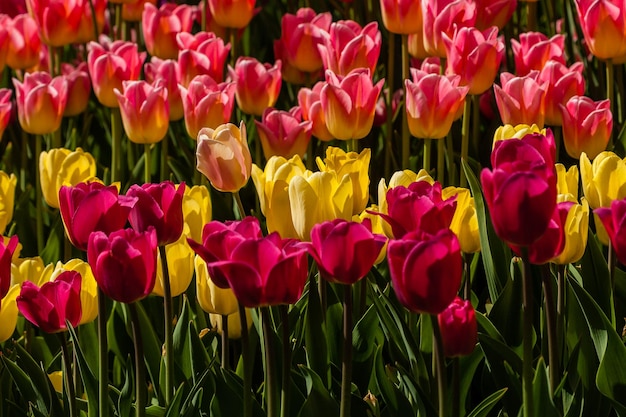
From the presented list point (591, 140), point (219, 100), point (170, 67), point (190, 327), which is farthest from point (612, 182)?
point (170, 67)

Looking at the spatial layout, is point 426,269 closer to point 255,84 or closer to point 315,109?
point 315,109

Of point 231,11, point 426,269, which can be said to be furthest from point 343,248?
point 231,11

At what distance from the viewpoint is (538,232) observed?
1.26 metres

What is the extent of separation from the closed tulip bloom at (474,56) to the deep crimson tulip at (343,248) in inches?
41.7

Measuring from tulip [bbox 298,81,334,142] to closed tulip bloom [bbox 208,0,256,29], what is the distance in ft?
2.10

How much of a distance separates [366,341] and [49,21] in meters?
1.61

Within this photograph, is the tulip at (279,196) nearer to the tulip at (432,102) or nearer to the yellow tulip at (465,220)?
the yellow tulip at (465,220)

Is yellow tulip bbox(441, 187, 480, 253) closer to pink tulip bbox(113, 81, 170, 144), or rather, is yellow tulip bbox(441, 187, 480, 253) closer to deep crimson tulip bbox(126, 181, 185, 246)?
deep crimson tulip bbox(126, 181, 185, 246)

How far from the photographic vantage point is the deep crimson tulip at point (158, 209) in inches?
59.2

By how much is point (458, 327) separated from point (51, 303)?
1.98ft

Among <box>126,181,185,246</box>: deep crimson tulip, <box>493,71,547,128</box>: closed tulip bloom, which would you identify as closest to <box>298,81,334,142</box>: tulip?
<box>493,71,547,128</box>: closed tulip bloom

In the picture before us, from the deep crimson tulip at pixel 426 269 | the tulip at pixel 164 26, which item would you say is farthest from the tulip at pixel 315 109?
the deep crimson tulip at pixel 426 269

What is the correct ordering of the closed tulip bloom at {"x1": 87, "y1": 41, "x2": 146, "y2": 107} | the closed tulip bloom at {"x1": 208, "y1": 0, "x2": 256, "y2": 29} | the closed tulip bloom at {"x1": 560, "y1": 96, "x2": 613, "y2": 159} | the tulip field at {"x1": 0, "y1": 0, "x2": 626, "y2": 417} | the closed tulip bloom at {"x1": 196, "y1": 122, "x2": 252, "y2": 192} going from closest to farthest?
the tulip field at {"x1": 0, "y1": 0, "x2": 626, "y2": 417}, the closed tulip bloom at {"x1": 196, "y1": 122, "x2": 252, "y2": 192}, the closed tulip bloom at {"x1": 560, "y1": 96, "x2": 613, "y2": 159}, the closed tulip bloom at {"x1": 87, "y1": 41, "x2": 146, "y2": 107}, the closed tulip bloom at {"x1": 208, "y1": 0, "x2": 256, "y2": 29}

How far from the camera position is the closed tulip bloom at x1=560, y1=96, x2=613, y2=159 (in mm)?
2115
